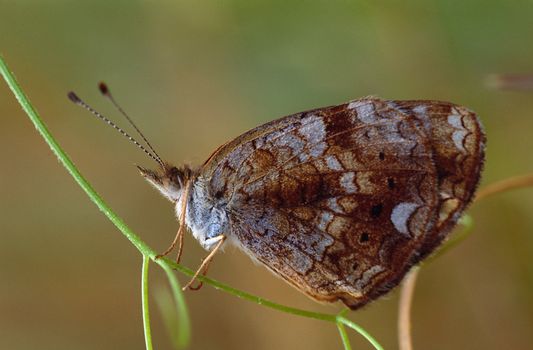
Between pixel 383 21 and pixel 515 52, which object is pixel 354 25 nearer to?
pixel 383 21

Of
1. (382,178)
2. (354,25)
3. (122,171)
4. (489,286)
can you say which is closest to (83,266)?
(122,171)

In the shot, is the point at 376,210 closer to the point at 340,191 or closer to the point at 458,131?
the point at 340,191

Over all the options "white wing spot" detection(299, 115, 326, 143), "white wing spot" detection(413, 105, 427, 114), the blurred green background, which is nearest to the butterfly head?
"white wing spot" detection(299, 115, 326, 143)

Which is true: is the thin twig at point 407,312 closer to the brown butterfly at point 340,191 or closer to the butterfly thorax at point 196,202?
the brown butterfly at point 340,191

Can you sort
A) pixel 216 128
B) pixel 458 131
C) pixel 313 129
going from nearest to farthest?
1. pixel 458 131
2. pixel 313 129
3. pixel 216 128

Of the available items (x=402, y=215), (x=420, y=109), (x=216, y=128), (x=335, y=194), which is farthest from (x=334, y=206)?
(x=216, y=128)

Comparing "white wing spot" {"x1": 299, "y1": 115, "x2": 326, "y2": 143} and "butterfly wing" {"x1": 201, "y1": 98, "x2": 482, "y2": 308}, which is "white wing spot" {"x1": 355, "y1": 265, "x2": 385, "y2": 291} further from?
"white wing spot" {"x1": 299, "y1": 115, "x2": 326, "y2": 143}
